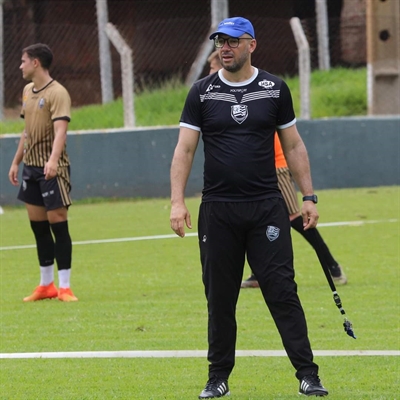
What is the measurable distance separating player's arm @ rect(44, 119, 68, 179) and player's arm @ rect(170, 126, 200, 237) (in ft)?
10.7

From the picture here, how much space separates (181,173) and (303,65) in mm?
11487

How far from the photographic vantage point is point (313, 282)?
10008 millimetres

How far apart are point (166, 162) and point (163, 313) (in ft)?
28.0

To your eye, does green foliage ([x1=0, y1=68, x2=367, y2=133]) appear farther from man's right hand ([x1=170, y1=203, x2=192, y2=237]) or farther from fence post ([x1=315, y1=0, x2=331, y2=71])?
man's right hand ([x1=170, y1=203, x2=192, y2=237])

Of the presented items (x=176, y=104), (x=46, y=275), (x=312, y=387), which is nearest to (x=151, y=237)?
(x=46, y=275)

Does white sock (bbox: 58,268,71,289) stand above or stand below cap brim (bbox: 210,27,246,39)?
below

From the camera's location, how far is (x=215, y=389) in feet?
19.5

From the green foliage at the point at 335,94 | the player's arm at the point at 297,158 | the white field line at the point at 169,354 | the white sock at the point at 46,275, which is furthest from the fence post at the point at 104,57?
the player's arm at the point at 297,158

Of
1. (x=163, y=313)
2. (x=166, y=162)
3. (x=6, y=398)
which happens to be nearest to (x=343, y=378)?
(x=6, y=398)

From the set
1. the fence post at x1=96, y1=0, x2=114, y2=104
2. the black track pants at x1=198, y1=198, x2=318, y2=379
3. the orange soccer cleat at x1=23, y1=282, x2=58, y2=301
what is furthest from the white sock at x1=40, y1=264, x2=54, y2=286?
the fence post at x1=96, y1=0, x2=114, y2=104

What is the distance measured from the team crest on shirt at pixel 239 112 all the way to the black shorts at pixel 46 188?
3.75 m

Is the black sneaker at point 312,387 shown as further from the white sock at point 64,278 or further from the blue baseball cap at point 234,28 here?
the white sock at point 64,278

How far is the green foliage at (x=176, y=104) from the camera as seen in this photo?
1761cm

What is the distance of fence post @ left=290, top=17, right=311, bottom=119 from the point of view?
1681 cm
